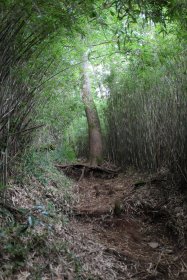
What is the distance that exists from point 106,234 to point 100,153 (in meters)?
2.99

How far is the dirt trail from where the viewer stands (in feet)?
6.32

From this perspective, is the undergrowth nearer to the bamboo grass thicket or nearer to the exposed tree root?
the bamboo grass thicket

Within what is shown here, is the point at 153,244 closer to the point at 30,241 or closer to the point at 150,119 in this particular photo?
the point at 30,241

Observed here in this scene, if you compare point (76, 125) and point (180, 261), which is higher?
point (76, 125)

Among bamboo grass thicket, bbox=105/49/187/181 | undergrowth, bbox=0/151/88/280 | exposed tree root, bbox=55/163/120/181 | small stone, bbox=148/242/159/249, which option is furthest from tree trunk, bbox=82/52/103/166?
small stone, bbox=148/242/159/249

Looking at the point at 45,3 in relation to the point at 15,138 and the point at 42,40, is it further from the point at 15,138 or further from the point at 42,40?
the point at 15,138

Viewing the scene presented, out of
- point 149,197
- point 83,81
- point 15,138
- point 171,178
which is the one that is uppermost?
point 83,81

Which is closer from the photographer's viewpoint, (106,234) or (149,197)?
→ (106,234)

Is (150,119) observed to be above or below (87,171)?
above

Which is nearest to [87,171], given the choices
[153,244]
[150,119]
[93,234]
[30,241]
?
[150,119]

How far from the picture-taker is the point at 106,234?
2.49 metres

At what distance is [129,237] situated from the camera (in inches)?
96.6

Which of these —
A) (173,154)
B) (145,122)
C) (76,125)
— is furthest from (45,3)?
(76,125)

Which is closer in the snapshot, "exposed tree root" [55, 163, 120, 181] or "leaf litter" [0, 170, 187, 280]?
"leaf litter" [0, 170, 187, 280]
